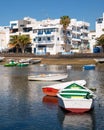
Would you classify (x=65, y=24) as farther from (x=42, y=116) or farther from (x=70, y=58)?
(x=42, y=116)

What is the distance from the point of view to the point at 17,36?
153 meters

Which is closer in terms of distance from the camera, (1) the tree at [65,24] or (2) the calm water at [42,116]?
(2) the calm water at [42,116]

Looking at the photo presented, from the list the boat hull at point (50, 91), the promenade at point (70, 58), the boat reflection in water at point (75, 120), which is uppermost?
the promenade at point (70, 58)

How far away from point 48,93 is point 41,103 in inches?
182

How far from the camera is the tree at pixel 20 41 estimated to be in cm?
14962

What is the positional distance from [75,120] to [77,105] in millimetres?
2181

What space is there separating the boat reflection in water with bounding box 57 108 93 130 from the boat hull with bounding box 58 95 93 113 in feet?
1.68

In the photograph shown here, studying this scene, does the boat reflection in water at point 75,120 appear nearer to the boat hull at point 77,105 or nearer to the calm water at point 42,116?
the calm water at point 42,116

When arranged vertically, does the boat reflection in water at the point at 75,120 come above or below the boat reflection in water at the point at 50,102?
below

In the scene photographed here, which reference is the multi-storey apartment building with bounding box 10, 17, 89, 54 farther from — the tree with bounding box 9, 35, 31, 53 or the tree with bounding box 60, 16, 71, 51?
the tree with bounding box 9, 35, 31, 53

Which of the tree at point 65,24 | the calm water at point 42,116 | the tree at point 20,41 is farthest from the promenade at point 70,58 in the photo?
the calm water at point 42,116

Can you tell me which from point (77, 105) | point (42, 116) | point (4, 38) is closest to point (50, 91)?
point (42, 116)

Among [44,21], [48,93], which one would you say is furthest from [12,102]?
[44,21]

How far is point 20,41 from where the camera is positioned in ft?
492
